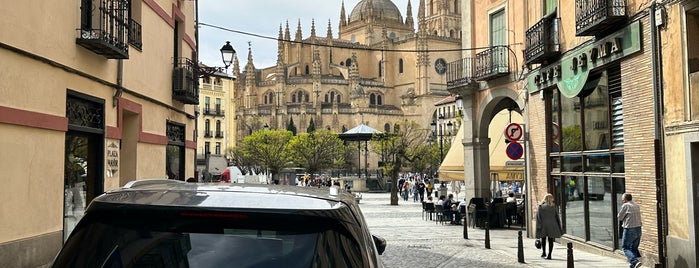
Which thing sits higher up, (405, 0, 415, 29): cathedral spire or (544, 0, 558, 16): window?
(405, 0, 415, 29): cathedral spire

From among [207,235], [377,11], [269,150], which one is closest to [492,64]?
[207,235]

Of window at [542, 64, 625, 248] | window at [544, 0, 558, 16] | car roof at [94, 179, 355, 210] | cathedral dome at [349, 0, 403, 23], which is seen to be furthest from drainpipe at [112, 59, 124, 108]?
cathedral dome at [349, 0, 403, 23]

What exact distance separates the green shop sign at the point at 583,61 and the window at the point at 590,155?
302 mm

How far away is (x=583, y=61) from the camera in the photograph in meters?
14.8

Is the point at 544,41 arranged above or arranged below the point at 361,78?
below

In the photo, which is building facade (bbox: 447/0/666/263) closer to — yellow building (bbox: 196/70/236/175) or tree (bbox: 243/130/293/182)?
tree (bbox: 243/130/293/182)

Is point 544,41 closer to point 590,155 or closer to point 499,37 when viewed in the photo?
point 590,155

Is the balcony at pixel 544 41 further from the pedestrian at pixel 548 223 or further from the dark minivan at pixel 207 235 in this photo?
the dark minivan at pixel 207 235

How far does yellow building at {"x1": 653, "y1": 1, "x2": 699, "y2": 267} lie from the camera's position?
35.2ft

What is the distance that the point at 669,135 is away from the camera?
1145 cm

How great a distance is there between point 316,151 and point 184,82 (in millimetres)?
55063

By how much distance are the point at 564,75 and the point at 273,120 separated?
100881 millimetres

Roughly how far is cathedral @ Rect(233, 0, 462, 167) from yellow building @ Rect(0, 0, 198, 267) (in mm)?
95459

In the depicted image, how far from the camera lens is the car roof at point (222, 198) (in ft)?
11.0
